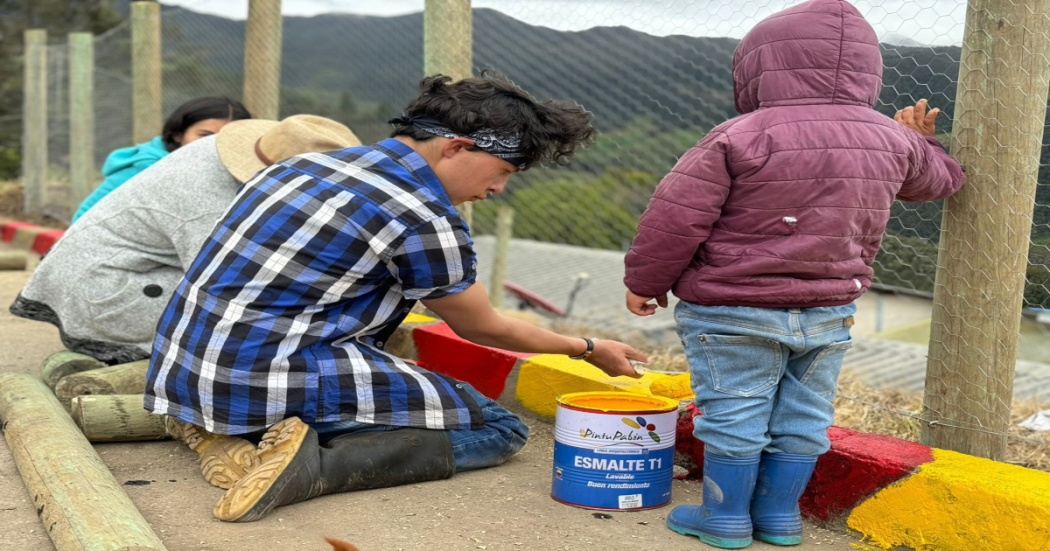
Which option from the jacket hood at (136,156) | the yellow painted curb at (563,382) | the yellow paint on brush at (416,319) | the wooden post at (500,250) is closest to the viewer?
the yellow painted curb at (563,382)

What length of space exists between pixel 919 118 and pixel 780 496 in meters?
1.08

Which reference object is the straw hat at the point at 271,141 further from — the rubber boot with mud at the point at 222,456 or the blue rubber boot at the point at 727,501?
the blue rubber boot at the point at 727,501

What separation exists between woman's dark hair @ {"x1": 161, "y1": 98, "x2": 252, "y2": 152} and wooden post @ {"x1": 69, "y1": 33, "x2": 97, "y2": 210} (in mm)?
4437

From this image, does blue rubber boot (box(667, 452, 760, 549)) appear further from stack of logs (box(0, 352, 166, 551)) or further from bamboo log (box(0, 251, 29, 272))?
bamboo log (box(0, 251, 29, 272))

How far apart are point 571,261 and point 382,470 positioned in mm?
11807

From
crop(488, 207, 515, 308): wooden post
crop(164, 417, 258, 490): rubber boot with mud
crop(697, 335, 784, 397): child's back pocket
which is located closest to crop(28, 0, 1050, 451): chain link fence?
crop(488, 207, 515, 308): wooden post

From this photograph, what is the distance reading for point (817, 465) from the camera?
2674mm

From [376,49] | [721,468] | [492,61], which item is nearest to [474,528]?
[721,468]

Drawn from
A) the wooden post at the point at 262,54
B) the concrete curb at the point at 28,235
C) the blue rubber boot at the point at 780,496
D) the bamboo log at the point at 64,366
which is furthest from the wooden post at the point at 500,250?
the blue rubber boot at the point at 780,496

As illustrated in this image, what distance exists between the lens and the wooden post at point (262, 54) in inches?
229

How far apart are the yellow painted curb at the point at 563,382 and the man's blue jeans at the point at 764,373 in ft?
2.25

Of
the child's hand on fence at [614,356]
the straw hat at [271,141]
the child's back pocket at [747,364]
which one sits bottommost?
the child's hand on fence at [614,356]

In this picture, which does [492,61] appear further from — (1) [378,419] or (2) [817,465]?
(2) [817,465]

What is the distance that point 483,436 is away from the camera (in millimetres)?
2977
